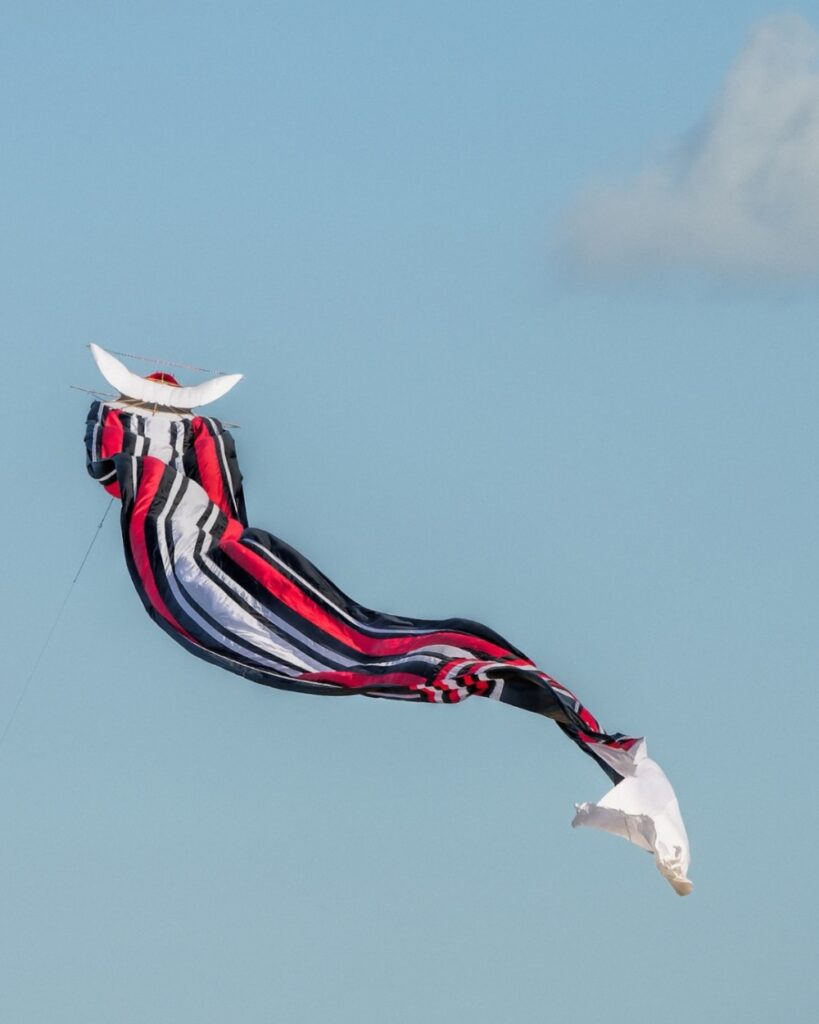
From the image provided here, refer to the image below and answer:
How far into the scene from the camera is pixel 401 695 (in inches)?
2178

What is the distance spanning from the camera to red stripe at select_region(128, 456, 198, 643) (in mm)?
59219

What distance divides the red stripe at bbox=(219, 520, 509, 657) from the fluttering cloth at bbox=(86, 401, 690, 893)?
26mm

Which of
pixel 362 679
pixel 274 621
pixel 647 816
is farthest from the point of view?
pixel 274 621

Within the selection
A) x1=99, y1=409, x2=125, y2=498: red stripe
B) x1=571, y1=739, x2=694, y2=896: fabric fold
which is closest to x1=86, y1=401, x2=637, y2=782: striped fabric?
x1=99, y1=409, x2=125, y2=498: red stripe

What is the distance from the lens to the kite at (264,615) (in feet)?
176

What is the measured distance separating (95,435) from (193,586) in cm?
549

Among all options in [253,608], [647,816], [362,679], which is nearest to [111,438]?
[253,608]

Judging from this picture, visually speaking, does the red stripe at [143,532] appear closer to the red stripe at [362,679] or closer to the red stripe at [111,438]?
the red stripe at [111,438]

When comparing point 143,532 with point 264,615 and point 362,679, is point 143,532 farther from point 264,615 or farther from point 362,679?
point 362,679

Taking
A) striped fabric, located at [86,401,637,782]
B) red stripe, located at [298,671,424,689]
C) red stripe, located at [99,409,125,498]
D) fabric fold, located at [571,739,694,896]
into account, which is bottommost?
fabric fold, located at [571,739,694,896]

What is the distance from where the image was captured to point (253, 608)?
5881 cm

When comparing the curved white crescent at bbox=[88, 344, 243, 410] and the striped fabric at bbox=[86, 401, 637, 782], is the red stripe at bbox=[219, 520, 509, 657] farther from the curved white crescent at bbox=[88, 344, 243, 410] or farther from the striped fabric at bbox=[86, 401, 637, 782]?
the curved white crescent at bbox=[88, 344, 243, 410]

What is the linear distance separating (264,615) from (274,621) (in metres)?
0.23

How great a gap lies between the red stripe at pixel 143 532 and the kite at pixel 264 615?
0.09 ft
